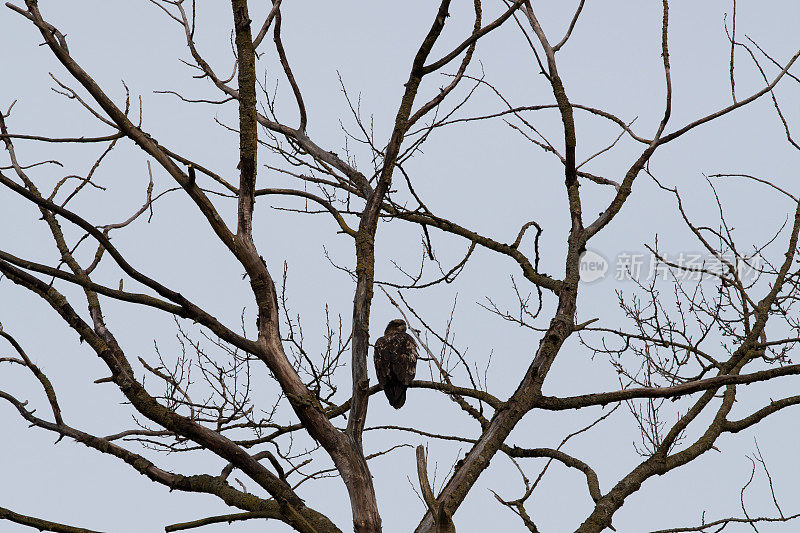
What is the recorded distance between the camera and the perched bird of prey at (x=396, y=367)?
19.7 feet

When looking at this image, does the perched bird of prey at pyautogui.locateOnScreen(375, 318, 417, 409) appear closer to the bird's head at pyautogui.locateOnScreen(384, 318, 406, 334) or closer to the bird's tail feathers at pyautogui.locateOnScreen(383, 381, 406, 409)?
the bird's tail feathers at pyautogui.locateOnScreen(383, 381, 406, 409)

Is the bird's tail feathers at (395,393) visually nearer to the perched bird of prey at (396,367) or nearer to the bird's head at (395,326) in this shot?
the perched bird of prey at (396,367)

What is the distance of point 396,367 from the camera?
19.8ft

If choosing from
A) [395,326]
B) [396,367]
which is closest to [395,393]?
[396,367]

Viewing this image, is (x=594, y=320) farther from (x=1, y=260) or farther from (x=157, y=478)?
(x=1, y=260)

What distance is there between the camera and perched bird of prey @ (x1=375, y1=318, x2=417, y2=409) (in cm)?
601

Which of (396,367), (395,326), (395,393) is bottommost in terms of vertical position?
(395,393)

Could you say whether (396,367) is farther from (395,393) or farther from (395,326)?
(395,326)

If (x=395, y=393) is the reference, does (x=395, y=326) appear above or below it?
above

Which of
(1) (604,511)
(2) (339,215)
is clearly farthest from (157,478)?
(1) (604,511)

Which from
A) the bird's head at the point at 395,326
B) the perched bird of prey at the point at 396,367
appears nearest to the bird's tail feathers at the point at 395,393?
the perched bird of prey at the point at 396,367

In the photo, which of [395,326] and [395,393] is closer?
[395,393]

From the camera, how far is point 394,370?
6.04 metres

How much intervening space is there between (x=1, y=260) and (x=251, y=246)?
106cm
